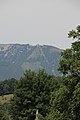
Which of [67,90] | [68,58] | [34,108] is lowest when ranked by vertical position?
[34,108]

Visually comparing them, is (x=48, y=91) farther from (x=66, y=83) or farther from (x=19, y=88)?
(x=66, y=83)

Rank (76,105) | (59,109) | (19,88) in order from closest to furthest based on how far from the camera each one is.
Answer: (76,105) < (59,109) < (19,88)

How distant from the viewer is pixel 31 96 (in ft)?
216

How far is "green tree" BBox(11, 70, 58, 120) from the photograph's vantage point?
64.3 m

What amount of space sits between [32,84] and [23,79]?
2.30m

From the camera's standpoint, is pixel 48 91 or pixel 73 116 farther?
pixel 48 91

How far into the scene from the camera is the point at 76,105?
29.0 meters

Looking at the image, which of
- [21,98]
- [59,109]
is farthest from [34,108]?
[59,109]

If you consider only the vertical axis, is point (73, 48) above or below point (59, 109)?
above

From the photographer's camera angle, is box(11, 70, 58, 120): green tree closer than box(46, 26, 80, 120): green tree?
No

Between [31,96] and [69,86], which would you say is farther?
[31,96]

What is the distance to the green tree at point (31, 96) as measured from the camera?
2532 inches

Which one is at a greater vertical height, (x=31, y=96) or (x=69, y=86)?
(x=69, y=86)

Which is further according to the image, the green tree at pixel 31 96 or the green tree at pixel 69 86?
the green tree at pixel 31 96
